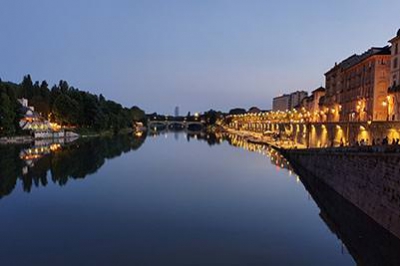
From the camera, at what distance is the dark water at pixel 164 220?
19.3m

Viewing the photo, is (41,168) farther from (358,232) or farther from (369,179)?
(358,232)

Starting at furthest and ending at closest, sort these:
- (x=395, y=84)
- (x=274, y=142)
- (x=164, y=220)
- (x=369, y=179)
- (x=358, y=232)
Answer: (x=274, y=142) → (x=395, y=84) → (x=164, y=220) → (x=369, y=179) → (x=358, y=232)

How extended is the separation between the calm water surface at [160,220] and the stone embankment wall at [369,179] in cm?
257

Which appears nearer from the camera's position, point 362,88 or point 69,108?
point 362,88

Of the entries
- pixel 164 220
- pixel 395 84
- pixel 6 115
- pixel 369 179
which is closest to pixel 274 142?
pixel 395 84

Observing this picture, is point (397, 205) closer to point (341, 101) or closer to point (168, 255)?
point (168, 255)

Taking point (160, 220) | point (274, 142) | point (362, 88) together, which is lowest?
point (160, 220)

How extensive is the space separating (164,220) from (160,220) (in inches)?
9.5

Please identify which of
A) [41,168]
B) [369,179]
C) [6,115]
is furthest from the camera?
[6,115]

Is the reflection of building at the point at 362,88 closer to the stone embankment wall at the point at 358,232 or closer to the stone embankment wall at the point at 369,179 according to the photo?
the stone embankment wall at the point at 369,179

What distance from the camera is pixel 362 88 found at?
59.4m

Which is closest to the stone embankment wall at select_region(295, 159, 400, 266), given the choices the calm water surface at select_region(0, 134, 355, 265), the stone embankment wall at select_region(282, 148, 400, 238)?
the stone embankment wall at select_region(282, 148, 400, 238)

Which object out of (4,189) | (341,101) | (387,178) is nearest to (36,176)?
(4,189)

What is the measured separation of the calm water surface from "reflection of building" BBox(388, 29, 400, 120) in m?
Result: 13.1
